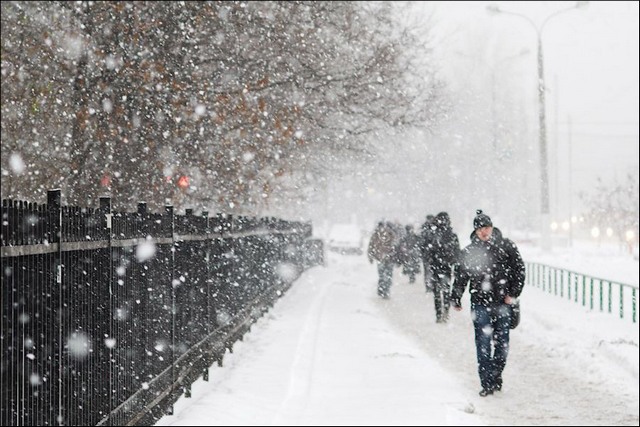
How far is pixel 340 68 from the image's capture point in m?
16.7

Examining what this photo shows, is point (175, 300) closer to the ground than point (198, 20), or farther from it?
closer to the ground

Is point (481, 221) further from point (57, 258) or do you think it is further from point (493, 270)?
point (57, 258)

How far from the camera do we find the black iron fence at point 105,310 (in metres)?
4.18

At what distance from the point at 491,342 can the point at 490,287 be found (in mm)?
171

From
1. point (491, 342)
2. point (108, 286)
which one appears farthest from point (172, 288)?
point (491, 342)

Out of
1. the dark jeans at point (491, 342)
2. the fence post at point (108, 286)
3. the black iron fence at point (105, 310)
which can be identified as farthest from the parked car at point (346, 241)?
the dark jeans at point (491, 342)

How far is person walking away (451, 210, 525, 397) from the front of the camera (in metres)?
1.43

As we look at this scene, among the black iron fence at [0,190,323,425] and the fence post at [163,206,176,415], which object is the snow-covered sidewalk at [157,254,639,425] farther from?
the black iron fence at [0,190,323,425]

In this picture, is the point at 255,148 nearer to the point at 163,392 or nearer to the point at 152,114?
the point at 152,114

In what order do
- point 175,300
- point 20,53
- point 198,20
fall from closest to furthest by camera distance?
point 175,300 → point 198,20 → point 20,53

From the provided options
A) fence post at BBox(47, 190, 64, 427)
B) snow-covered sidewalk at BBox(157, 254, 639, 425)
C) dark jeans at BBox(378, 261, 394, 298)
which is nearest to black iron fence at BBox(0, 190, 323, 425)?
fence post at BBox(47, 190, 64, 427)

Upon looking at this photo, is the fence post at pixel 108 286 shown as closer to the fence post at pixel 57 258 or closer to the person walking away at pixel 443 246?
the fence post at pixel 57 258

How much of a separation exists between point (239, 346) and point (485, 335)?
12201mm

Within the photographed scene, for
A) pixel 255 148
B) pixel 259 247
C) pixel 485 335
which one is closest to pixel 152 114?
pixel 255 148
